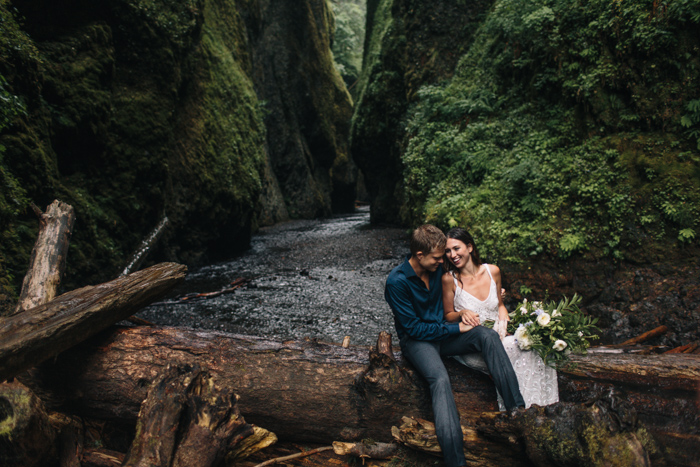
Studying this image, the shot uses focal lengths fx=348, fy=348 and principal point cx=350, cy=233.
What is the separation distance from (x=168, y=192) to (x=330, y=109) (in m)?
22.2

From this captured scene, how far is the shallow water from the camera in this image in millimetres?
5969

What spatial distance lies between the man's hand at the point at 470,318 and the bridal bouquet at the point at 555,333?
343 mm

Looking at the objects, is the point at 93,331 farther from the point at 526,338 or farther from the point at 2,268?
the point at 526,338

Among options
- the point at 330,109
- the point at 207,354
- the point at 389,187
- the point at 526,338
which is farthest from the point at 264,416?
the point at 330,109

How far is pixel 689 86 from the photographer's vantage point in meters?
5.58

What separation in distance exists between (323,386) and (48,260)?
303cm

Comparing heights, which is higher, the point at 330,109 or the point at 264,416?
the point at 330,109

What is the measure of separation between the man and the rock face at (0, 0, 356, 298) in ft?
14.8

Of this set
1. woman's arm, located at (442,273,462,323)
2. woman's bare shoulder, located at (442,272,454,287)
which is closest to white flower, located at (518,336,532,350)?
woman's arm, located at (442,273,462,323)

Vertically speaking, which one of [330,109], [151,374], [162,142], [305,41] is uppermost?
[305,41]

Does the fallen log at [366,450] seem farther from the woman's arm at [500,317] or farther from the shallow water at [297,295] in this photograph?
the shallow water at [297,295]

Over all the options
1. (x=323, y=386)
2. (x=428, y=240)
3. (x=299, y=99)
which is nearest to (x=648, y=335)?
(x=428, y=240)

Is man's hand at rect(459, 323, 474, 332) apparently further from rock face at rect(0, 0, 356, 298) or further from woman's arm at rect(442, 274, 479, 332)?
rock face at rect(0, 0, 356, 298)

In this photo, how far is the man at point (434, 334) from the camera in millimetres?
2771
